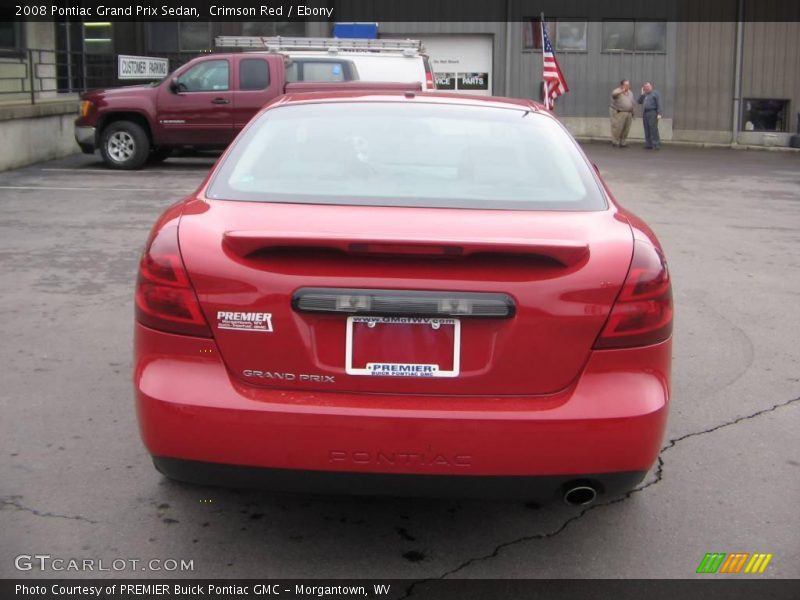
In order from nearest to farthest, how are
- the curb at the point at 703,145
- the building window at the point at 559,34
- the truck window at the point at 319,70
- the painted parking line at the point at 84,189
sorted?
the painted parking line at the point at 84,189 → the truck window at the point at 319,70 → the curb at the point at 703,145 → the building window at the point at 559,34

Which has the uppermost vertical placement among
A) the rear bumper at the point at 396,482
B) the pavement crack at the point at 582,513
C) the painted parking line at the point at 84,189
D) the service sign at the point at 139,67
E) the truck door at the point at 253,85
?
the service sign at the point at 139,67

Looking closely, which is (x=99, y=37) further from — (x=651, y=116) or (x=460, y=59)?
(x=651, y=116)

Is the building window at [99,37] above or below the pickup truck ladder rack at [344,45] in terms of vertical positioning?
above

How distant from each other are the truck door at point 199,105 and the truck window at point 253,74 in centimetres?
22

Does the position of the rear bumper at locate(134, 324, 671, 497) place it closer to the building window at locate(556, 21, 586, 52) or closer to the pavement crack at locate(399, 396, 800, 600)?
the pavement crack at locate(399, 396, 800, 600)

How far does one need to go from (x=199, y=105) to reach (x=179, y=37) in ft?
43.5

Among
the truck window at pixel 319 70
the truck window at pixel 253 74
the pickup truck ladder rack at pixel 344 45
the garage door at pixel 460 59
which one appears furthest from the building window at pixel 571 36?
the truck window at pixel 253 74

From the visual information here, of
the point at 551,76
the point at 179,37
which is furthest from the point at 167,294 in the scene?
the point at 179,37

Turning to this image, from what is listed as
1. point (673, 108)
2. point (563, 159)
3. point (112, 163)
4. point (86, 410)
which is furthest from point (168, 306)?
point (673, 108)

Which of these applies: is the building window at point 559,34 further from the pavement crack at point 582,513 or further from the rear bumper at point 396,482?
the rear bumper at point 396,482

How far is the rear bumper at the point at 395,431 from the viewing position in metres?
3.04

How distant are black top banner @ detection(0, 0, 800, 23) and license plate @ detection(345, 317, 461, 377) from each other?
26.7 metres

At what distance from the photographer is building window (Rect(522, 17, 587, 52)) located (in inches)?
1153

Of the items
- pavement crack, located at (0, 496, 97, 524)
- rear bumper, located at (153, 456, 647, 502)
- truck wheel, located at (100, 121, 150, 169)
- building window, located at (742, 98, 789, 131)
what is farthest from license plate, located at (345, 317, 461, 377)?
building window, located at (742, 98, 789, 131)
